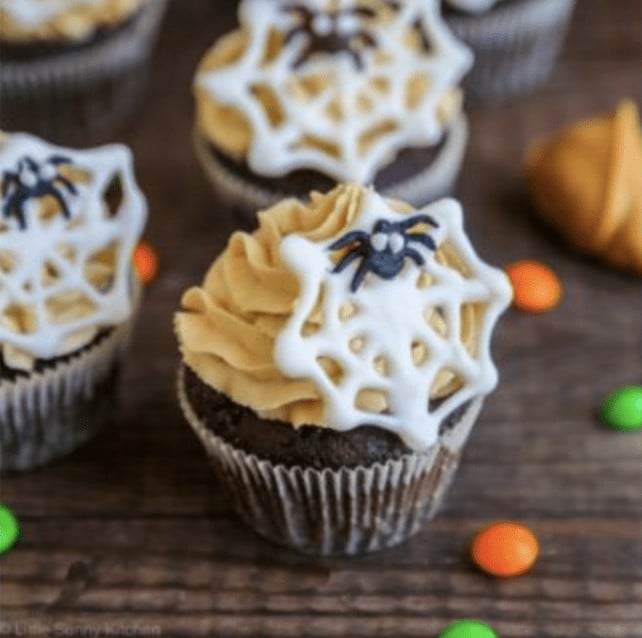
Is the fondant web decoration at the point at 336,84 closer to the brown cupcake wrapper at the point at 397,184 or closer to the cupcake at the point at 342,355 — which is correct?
the brown cupcake wrapper at the point at 397,184

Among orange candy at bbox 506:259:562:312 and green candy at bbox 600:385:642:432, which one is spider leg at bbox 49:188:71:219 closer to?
orange candy at bbox 506:259:562:312

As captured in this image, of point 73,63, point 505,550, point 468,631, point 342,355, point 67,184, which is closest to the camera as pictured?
point 342,355

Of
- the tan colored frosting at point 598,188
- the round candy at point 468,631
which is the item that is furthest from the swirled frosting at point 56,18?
the round candy at point 468,631

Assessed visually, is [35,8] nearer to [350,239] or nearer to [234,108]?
[234,108]

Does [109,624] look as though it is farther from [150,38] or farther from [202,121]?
[150,38]

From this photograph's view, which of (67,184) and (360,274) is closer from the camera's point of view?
(360,274)

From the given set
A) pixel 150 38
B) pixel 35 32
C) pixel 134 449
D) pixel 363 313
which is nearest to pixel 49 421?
pixel 134 449

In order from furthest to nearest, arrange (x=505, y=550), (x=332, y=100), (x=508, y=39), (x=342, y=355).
→ (x=508, y=39) < (x=332, y=100) < (x=505, y=550) < (x=342, y=355)

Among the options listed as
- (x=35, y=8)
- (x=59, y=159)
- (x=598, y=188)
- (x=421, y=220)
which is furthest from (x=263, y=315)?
(x=35, y=8)
